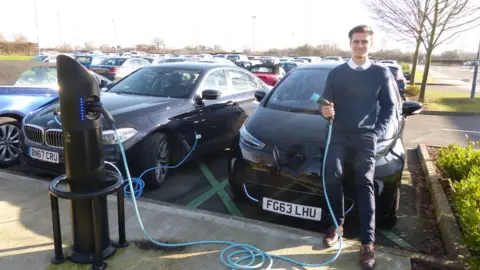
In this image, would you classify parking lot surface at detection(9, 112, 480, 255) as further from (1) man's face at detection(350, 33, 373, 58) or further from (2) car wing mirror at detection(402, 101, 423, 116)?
(1) man's face at detection(350, 33, 373, 58)

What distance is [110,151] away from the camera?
14.0 feet

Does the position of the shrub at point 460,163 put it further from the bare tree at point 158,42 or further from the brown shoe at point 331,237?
the bare tree at point 158,42

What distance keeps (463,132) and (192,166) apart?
22.5ft

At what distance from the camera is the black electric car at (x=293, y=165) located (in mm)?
3422

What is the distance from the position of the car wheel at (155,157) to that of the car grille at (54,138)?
89 centimetres

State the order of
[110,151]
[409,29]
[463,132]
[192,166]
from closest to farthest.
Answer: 1. [110,151]
2. [192,166]
3. [463,132]
4. [409,29]

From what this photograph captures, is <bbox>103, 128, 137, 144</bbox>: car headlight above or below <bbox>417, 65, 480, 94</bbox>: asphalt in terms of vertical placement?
above

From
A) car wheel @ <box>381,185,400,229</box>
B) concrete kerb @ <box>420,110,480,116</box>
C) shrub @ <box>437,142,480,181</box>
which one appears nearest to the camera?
car wheel @ <box>381,185,400,229</box>

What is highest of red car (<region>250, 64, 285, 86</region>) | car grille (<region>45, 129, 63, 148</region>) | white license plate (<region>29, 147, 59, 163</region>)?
red car (<region>250, 64, 285, 86</region>)

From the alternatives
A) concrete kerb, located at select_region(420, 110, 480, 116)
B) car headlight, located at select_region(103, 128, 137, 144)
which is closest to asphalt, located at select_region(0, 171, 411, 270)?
car headlight, located at select_region(103, 128, 137, 144)

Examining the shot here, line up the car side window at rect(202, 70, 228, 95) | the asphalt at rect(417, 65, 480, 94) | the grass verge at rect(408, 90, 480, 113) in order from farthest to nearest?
the asphalt at rect(417, 65, 480, 94) → the grass verge at rect(408, 90, 480, 113) → the car side window at rect(202, 70, 228, 95)

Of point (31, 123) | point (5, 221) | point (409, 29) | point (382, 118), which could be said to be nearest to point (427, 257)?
point (382, 118)

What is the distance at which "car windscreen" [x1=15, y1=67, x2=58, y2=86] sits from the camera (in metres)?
6.40

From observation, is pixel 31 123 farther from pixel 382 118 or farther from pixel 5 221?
pixel 382 118
